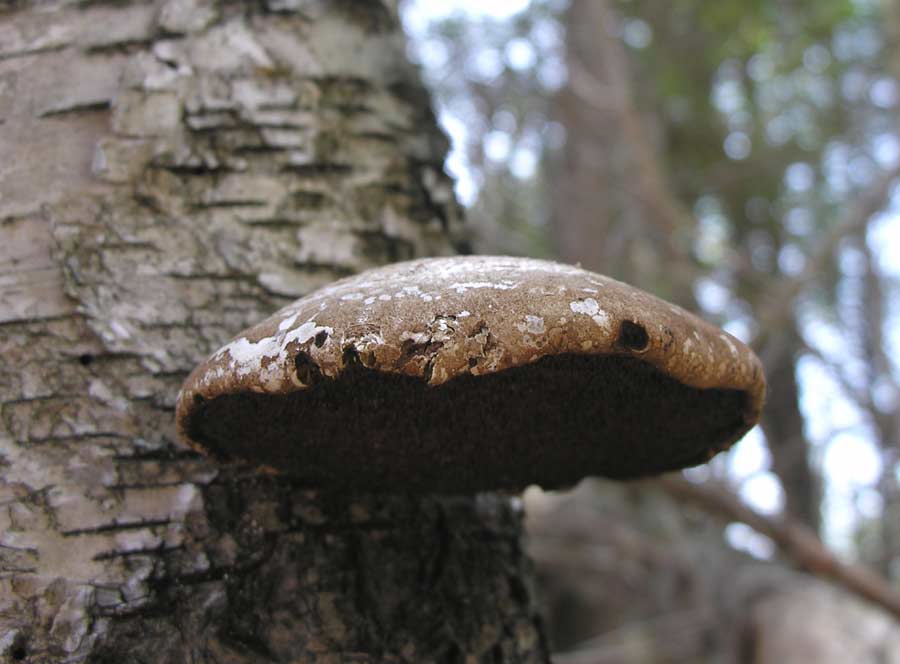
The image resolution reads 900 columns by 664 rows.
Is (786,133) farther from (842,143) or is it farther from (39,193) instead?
(39,193)

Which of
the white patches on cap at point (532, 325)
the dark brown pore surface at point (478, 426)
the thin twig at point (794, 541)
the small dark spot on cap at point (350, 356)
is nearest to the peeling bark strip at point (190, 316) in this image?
the dark brown pore surface at point (478, 426)

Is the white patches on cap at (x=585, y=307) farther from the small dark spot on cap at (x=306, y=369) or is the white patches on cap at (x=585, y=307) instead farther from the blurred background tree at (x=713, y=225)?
the blurred background tree at (x=713, y=225)

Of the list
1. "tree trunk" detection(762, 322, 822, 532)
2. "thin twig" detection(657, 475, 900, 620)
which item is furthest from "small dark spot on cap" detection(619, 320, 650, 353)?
"tree trunk" detection(762, 322, 822, 532)

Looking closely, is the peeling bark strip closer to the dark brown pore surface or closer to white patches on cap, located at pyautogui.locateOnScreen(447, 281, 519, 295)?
the dark brown pore surface

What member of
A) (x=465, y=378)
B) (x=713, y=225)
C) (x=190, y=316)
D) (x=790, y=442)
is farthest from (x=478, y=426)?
(x=713, y=225)

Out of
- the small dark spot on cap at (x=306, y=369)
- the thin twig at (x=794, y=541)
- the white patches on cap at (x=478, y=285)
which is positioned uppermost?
the white patches on cap at (x=478, y=285)

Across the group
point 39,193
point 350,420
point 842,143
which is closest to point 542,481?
point 350,420

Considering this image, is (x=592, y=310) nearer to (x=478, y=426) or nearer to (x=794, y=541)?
(x=478, y=426)
